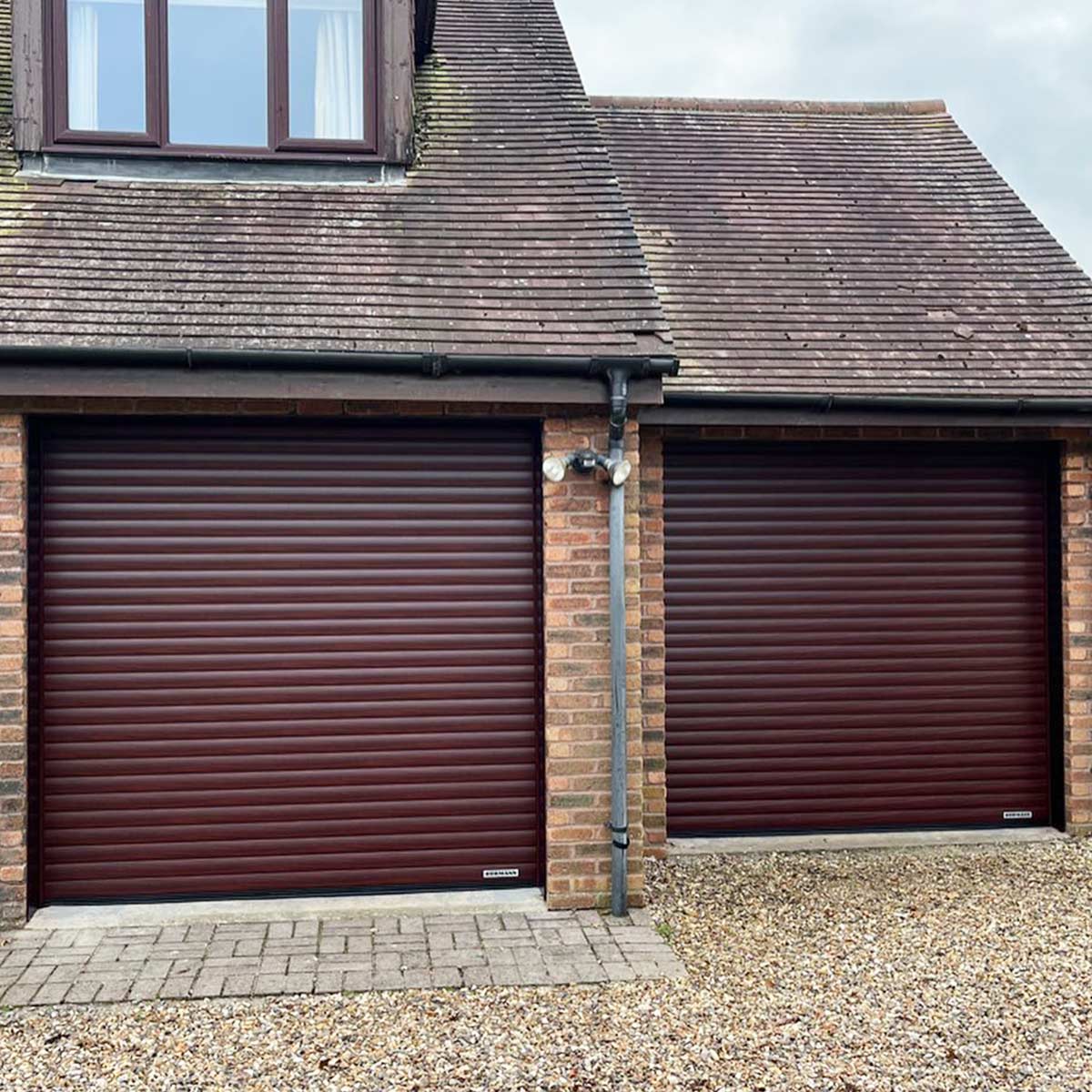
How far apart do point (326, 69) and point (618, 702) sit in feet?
14.1

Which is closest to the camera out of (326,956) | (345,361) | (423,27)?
(326,956)

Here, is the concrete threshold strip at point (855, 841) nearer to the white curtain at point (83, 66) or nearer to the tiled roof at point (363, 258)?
the tiled roof at point (363, 258)

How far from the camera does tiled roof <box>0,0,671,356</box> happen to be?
527 centimetres

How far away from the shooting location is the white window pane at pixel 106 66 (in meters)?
6.21

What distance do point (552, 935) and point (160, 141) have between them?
5.02 metres

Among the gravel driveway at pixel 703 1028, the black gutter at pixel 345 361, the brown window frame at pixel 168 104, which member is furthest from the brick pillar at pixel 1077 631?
the brown window frame at pixel 168 104

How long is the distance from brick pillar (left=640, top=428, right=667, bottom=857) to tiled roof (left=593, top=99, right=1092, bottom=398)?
33.8 inches

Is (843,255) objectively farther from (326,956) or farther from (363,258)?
(326,956)

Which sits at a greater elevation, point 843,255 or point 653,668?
point 843,255

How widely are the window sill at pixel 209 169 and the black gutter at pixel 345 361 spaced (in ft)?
5.58

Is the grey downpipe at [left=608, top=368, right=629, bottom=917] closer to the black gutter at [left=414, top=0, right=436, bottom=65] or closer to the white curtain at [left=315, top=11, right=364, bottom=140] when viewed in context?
the white curtain at [left=315, top=11, right=364, bottom=140]

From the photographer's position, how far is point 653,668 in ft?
21.3

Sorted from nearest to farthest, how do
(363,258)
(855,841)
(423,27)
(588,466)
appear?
(588,466) < (363,258) < (855,841) < (423,27)

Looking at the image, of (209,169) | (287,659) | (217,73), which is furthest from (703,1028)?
(217,73)
